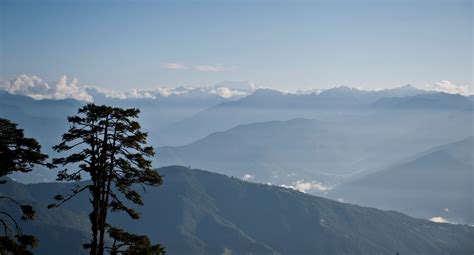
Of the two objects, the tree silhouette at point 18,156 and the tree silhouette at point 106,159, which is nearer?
the tree silhouette at point 18,156

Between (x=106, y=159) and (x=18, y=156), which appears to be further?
(x=18, y=156)

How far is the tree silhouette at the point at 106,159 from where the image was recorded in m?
38.7

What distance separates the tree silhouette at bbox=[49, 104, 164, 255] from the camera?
3872 centimetres

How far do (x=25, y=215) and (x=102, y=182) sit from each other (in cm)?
574

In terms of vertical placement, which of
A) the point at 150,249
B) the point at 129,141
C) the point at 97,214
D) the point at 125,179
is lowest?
the point at 150,249

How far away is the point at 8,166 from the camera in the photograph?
127ft

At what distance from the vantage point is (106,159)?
128ft

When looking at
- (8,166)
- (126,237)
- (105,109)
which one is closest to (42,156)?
(8,166)

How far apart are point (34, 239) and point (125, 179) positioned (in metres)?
7.32

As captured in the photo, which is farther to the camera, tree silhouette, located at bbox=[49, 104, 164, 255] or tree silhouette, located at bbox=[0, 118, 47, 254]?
tree silhouette, located at bbox=[49, 104, 164, 255]

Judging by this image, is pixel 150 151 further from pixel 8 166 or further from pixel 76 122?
pixel 8 166

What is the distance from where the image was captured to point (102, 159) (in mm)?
38656

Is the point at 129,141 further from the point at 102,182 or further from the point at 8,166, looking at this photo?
the point at 8,166

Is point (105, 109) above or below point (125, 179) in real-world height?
above
